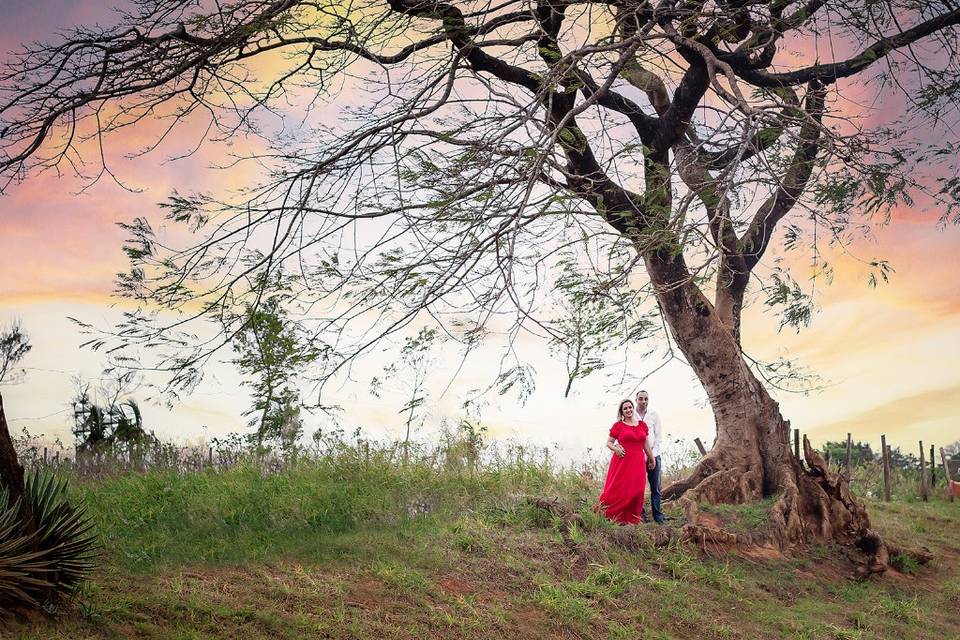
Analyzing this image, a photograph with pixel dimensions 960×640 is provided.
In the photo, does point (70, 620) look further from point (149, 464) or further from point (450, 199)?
point (149, 464)

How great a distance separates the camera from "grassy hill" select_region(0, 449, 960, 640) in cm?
608

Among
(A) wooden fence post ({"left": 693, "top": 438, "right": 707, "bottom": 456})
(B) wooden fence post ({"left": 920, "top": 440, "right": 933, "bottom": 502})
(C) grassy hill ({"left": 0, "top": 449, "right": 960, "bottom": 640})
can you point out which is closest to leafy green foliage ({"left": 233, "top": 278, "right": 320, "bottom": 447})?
(C) grassy hill ({"left": 0, "top": 449, "right": 960, "bottom": 640})

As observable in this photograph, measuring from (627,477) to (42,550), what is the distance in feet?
21.2

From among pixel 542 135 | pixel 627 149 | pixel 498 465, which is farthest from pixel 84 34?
pixel 498 465

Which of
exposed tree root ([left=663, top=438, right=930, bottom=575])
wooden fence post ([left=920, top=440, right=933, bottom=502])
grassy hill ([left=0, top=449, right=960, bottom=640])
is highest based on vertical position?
wooden fence post ([left=920, top=440, right=933, bottom=502])

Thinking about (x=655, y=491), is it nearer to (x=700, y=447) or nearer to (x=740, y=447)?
(x=740, y=447)

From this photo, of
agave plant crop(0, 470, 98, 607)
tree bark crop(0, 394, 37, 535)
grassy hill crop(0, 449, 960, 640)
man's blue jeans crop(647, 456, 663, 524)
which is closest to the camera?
agave plant crop(0, 470, 98, 607)

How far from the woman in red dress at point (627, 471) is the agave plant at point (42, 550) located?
19.8 feet

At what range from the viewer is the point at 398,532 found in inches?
326

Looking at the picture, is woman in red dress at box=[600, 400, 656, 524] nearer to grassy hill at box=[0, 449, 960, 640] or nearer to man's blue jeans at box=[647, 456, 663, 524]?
man's blue jeans at box=[647, 456, 663, 524]

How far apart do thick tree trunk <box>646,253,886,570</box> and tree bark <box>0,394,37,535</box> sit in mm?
7502

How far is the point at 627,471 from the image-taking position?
10016mm

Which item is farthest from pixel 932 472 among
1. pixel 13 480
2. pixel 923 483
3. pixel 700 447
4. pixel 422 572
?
pixel 13 480

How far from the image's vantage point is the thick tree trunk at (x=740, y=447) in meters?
10.9
